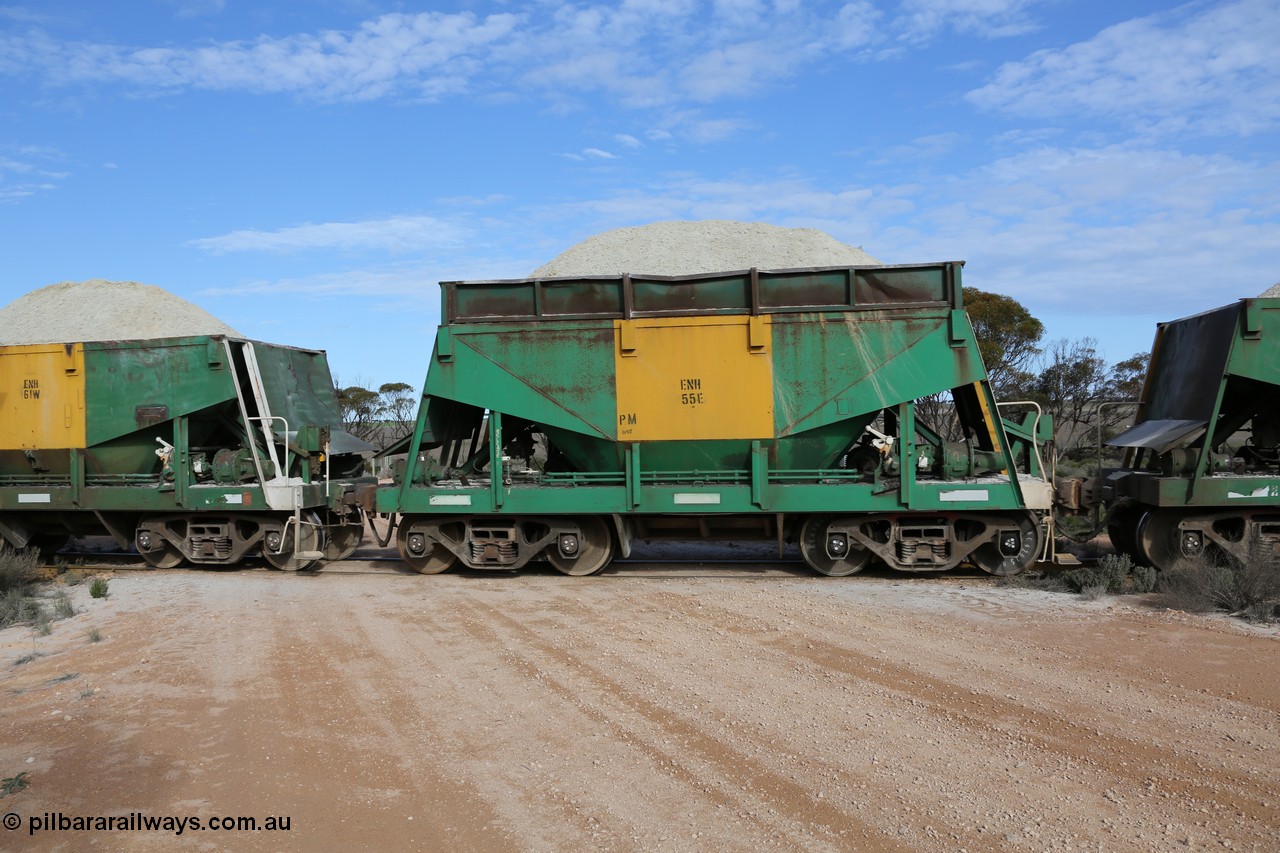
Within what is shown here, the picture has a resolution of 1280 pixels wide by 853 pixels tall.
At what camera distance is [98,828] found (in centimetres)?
423

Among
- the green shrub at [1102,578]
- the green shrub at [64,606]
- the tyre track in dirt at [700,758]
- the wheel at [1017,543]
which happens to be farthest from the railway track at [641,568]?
the tyre track in dirt at [700,758]

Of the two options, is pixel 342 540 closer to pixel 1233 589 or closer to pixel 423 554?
pixel 423 554

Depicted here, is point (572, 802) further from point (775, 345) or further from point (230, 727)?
point (775, 345)

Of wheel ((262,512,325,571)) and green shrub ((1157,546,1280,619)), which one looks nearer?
green shrub ((1157,546,1280,619))

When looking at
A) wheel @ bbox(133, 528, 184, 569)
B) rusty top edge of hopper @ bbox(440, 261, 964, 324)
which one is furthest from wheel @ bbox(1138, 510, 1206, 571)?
Result: wheel @ bbox(133, 528, 184, 569)

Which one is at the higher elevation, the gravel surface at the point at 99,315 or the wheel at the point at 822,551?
the gravel surface at the point at 99,315

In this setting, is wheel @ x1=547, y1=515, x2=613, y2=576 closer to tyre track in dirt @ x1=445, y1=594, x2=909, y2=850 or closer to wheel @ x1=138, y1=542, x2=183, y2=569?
tyre track in dirt @ x1=445, y1=594, x2=909, y2=850

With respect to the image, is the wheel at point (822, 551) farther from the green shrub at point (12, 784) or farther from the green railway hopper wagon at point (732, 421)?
the green shrub at point (12, 784)

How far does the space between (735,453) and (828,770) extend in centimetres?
596

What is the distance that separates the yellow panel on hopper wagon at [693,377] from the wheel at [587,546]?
1234mm

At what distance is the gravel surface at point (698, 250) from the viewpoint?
45938 mm

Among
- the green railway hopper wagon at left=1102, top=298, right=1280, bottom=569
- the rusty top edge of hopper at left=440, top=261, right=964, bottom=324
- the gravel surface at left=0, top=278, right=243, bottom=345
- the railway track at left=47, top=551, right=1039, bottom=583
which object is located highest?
the gravel surface at left=0, top=278, right=243, bottom=345

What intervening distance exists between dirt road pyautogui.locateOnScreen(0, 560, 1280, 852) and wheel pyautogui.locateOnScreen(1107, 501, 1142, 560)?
Result: 1.97m

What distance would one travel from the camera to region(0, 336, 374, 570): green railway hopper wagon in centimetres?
1165
